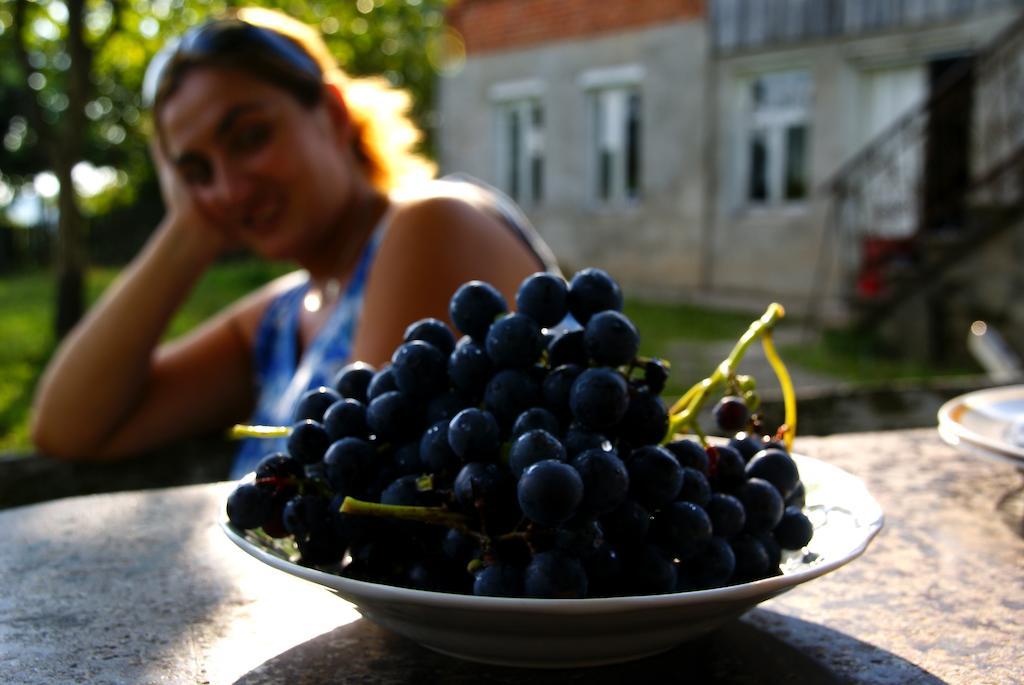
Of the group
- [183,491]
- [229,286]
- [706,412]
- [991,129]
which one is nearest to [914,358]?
[991,129]

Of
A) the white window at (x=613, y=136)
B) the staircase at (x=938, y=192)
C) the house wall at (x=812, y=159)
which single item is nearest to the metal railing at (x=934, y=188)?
the staircase at (x=938, y=192)

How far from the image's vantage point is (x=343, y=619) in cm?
85

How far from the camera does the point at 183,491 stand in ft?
4.22

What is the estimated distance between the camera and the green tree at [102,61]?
26.1 feet

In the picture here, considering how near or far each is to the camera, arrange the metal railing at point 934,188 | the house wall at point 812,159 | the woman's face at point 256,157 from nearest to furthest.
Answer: the woman's face at point 256,157 → the metal railing at point 934,188 → the house wall at point 812,159

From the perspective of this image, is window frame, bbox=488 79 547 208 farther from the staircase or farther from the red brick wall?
the staircase

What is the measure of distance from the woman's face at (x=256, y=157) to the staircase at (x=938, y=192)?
6.30m

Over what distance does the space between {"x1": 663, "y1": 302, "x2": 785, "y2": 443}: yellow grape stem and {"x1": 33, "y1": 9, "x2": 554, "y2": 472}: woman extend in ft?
2.88

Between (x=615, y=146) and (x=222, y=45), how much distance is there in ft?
34.6

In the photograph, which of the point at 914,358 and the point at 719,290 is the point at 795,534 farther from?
the point at 719,290

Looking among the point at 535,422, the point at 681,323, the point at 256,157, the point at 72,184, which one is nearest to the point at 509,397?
the point at 535,422

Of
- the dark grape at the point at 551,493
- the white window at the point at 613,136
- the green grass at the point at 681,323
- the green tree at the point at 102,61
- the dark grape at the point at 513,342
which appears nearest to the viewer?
the dark grape at the point at 551,493

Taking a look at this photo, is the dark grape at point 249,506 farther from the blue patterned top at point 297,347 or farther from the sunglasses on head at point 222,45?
the sunglasses on head at point 222,45

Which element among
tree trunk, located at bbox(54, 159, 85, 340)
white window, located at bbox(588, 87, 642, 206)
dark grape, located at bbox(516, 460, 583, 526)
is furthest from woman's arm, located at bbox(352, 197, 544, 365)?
white window, located at bbox(588, 87, 642, 206)
